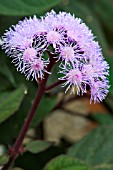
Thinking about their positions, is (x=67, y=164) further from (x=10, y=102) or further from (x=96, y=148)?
(x=96, y=148)

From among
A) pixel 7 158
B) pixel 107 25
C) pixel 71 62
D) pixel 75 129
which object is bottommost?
pixel 75 129

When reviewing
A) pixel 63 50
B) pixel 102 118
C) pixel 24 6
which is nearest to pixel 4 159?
pixel 63 50

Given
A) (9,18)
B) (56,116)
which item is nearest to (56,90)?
(9,18)

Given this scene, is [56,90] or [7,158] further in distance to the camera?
[56,90]

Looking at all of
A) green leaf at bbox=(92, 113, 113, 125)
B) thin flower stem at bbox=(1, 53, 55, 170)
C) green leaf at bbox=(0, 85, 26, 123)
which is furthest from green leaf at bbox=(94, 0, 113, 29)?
thin flower stem at bbox=(1, 53, 55, 170)

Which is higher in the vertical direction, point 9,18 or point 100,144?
point 9,18

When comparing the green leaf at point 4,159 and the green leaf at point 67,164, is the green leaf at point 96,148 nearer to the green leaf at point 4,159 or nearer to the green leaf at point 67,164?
the green leaf at point 67,164

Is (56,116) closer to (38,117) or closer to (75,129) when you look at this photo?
(75,129)
